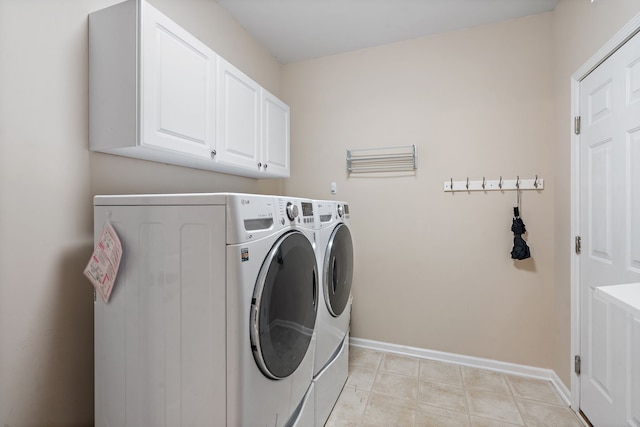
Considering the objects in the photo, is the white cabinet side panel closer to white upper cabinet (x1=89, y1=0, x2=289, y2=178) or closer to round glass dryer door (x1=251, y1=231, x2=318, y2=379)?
white upper cabinet (x1=89, y1=0, x2=289, y2=178)

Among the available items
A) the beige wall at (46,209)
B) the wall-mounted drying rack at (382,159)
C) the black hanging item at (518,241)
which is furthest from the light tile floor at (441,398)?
the wall-mounted drying rack at (382,159)

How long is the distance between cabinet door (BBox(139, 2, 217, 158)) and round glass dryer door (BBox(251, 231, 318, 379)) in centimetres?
70

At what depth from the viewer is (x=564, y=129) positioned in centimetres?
184

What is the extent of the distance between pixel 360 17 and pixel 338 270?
5.89 ft

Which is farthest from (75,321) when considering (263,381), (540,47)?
(540,47)

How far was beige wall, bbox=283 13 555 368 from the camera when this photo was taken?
81.3 inches

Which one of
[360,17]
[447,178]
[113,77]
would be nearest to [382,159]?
[447,178]

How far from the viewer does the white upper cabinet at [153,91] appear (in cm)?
115

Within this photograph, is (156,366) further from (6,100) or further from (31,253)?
(6,100)

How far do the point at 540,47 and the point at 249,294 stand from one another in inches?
99.9

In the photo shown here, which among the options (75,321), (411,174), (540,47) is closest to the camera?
(75,321)

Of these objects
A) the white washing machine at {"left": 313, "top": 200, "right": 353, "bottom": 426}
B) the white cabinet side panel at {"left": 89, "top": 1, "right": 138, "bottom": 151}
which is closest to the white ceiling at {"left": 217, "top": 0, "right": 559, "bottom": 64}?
the white cabinet side panel at {"left": 89, "top": 1, "right": 138, "bottom": 151}

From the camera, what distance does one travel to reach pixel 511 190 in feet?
6.89

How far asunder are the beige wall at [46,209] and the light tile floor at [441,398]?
133 cm
